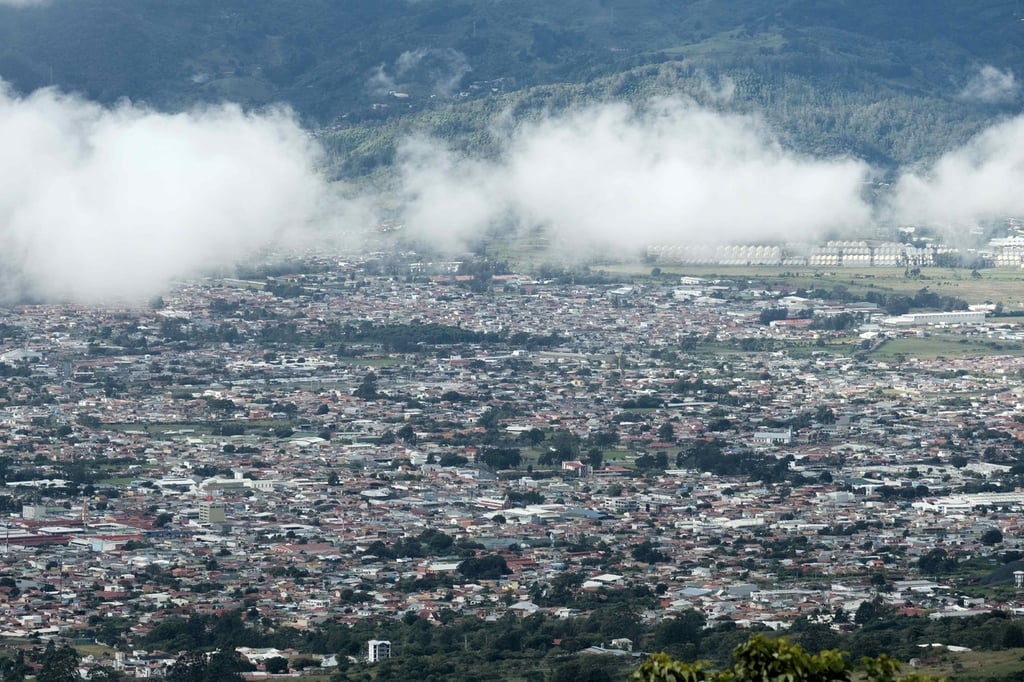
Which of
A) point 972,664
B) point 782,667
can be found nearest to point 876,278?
point 972,664

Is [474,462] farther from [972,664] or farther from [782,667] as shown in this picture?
[782,667]

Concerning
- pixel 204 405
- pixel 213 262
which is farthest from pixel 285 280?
pixel 204 405

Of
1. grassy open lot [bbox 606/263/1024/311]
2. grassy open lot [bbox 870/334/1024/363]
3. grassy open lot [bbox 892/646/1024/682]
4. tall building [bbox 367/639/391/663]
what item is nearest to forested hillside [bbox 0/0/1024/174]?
grassy open lot [bbox 606/263/1024/311]

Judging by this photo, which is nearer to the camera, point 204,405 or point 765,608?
point 765,608

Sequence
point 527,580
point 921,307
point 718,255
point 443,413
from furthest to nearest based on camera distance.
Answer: point 718,255, point 921,307, point 443,413, point 527,580

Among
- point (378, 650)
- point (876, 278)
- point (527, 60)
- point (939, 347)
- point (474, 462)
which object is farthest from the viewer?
point (527, 60)

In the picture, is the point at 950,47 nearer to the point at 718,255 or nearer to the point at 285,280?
the point at 718,255

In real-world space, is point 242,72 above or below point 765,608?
above

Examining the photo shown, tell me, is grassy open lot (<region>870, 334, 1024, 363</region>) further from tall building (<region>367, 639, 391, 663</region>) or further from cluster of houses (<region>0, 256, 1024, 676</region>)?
tall building (<region>367, 639, 391, 663</region>)
